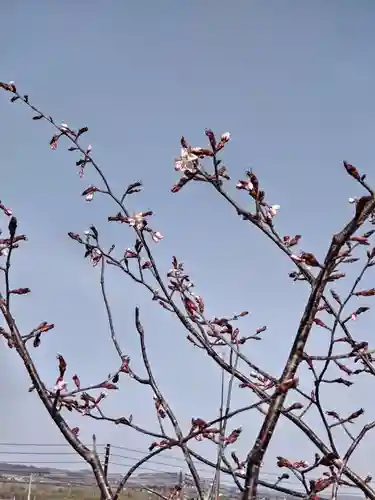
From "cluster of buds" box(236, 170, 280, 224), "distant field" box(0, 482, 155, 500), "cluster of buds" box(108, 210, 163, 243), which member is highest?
"cluster of buds" box(108, 210, 163, 243)

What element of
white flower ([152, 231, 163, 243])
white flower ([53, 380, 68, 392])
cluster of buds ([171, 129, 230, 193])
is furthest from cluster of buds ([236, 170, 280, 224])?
white flower ([152, 231, 163, 243])

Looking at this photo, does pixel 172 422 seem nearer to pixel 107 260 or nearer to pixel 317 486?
pixel 317 486

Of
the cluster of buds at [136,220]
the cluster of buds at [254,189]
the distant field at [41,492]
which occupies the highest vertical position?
the cluster of buds at [136,220]

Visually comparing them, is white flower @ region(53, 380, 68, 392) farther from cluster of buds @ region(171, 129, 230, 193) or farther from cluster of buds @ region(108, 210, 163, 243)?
cluster of buds @ region(108, 210, 163, 243)

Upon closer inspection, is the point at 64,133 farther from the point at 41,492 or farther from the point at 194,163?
the point at 41,492

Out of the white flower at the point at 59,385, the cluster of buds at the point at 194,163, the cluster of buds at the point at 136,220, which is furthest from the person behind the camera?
the cluster of buds at the point at 136,220

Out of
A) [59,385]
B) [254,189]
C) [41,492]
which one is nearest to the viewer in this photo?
[59,385]

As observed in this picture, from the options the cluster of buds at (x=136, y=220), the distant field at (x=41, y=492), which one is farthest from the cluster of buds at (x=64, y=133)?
the distant field at (x=41, y=492)

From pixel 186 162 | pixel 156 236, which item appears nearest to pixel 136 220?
pixel 156 236

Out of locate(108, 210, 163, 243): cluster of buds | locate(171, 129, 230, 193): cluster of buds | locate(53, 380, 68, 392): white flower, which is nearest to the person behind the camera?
locate(53, 380, 68, 392): white flower

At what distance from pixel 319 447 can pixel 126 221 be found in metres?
1.37

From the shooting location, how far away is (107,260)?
9.88ft

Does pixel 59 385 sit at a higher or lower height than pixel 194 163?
lower

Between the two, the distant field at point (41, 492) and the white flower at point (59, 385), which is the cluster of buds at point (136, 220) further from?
the distant field at point (41, 492)
